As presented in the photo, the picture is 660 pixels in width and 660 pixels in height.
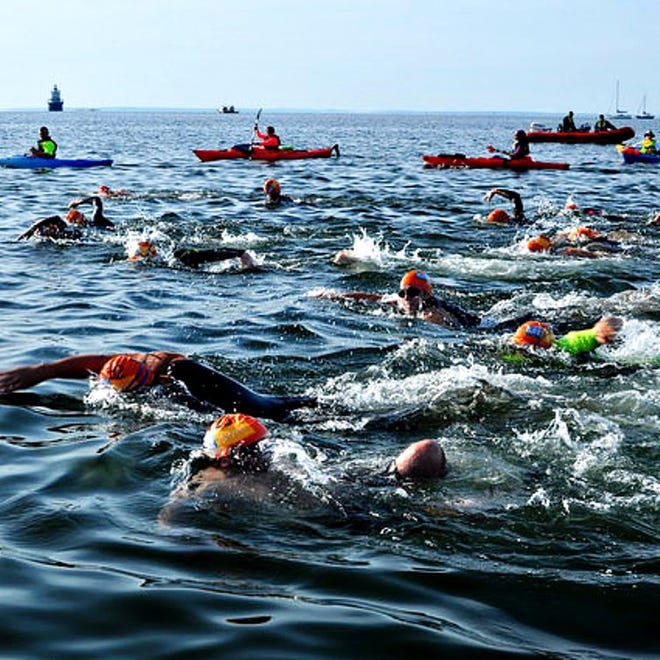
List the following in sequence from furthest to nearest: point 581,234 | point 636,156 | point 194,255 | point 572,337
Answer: point 636,156
point 581,234
point 194,255
point 572,337

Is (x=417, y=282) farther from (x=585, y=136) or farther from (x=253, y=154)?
(x=585, y=136)

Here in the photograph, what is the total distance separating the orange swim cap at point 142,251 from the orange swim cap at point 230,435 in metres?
9.49

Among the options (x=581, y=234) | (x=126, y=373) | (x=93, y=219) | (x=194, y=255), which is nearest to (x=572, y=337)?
(x=126, y=373)

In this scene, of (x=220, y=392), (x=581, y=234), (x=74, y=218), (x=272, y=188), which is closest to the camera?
(x=220, y=392)

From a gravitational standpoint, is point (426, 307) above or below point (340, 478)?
above

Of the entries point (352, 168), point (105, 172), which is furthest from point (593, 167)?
point (105, 172)

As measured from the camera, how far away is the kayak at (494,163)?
34.6 meters

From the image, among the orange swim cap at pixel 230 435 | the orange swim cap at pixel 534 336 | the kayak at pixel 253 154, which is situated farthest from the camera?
the kayak at pixel 253 154

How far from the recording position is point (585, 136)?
55.7 m

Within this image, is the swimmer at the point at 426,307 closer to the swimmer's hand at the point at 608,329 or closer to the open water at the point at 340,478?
the open water at the point at 340,478

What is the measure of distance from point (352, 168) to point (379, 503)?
3043cm

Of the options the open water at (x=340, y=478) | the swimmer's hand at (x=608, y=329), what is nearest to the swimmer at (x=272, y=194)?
the open water at (x=340, y=478)

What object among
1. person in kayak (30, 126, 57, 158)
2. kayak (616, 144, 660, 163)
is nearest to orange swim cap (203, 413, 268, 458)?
person in kayak (30, 126, 57, 158)

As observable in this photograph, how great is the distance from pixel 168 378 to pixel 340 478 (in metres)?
2.02
